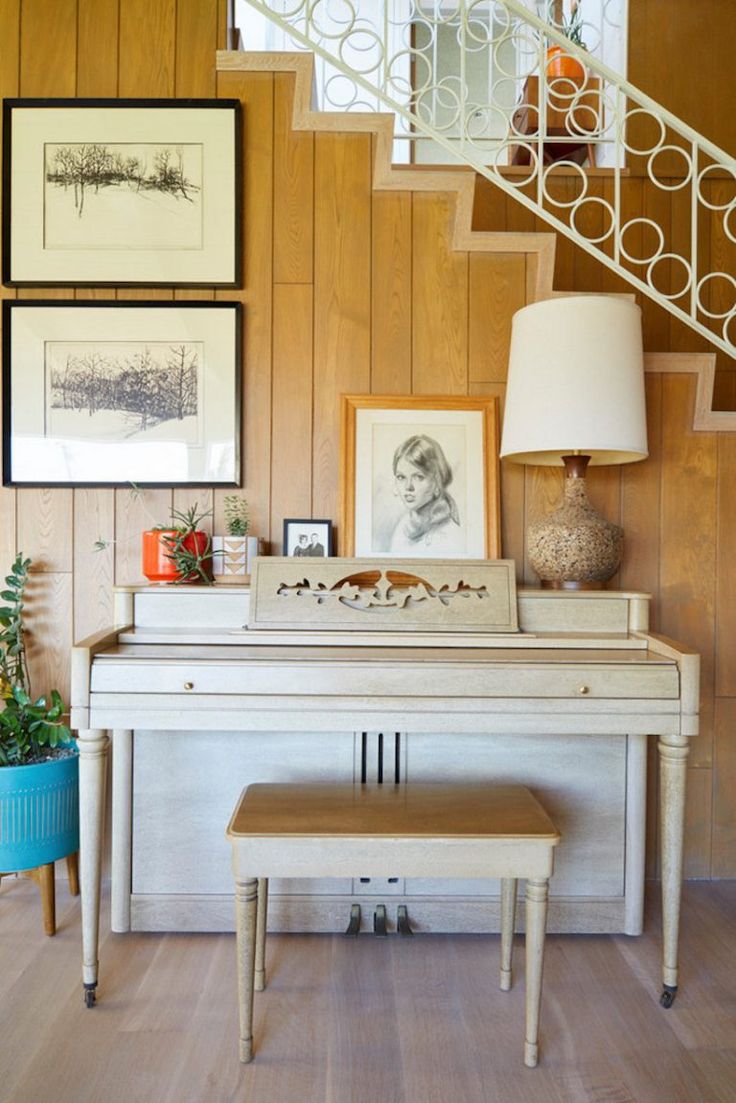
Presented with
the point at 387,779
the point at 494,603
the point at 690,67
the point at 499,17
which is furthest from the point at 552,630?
the point at 499,17

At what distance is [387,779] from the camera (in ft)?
6.61

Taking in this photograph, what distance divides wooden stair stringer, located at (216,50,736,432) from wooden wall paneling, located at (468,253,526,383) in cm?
3

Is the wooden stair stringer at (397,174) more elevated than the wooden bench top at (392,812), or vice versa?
the wooden stair stringer at (397,174)

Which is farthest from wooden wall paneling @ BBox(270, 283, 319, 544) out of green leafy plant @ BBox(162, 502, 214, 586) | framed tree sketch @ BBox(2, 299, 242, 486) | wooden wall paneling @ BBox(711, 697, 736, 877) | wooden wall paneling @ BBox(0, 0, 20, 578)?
wooden wall paneling @ BBox(711, 697, 736, 877)

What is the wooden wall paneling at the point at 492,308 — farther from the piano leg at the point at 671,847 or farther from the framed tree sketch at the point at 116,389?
the piano leg at the point at 671,847

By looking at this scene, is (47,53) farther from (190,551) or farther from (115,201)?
(190,551)

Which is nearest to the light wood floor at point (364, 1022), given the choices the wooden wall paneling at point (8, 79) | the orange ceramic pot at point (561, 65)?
the wooden wall paneling at point (8, 79)

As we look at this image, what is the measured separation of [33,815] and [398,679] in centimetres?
119

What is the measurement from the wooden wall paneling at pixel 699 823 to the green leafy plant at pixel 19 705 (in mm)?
2059

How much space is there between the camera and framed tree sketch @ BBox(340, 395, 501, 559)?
2.31 m

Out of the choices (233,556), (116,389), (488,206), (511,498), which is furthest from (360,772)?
(488,206)

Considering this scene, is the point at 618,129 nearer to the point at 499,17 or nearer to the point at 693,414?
the point at 693,414

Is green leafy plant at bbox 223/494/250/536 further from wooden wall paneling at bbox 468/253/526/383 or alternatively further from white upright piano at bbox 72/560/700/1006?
wooden wall paneling at bbox 468/253/526/383

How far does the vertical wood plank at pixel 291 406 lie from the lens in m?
2.38
